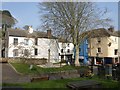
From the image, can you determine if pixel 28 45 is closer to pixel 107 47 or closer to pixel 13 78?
pixel 107 47

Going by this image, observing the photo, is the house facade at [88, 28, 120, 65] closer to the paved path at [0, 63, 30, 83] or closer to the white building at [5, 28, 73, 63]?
the white building at [5, 28, 73, 63]

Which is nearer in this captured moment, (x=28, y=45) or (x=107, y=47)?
(x=28, y=45)

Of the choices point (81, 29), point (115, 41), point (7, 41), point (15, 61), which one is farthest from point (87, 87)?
point (115, 41)

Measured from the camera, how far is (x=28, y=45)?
188 feet

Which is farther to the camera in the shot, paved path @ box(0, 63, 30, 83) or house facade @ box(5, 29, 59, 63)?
house facade @ box(5, 29, 59, 63)

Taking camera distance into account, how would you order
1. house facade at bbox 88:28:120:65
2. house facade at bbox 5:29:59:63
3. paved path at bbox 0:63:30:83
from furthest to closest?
house facade at bbox 88:28:120:65 → house facade at bbox 5:29:59:63 → paved path at bbox 0:63:30:83

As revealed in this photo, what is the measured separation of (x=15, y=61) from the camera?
151ft

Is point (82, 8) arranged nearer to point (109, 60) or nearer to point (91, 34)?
point (91, 34)

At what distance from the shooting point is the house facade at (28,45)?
180 ft

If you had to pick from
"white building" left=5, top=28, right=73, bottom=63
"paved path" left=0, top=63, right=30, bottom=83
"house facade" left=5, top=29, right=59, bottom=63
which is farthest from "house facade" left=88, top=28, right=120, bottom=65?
"paved path" left=0, top=63, right=30, bottom=83

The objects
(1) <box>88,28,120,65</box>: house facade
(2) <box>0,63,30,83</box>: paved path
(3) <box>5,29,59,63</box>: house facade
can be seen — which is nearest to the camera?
(2) <box>0,63,30,83</box>: paved path

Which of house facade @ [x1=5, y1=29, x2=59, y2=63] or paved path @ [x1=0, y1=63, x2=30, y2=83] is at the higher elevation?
house facade @ [x1=5, y1=29, x2=59, y2=63]

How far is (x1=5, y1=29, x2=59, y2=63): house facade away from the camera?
54.7 meters

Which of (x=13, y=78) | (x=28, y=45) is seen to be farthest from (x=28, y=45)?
(x=13, y=78)
